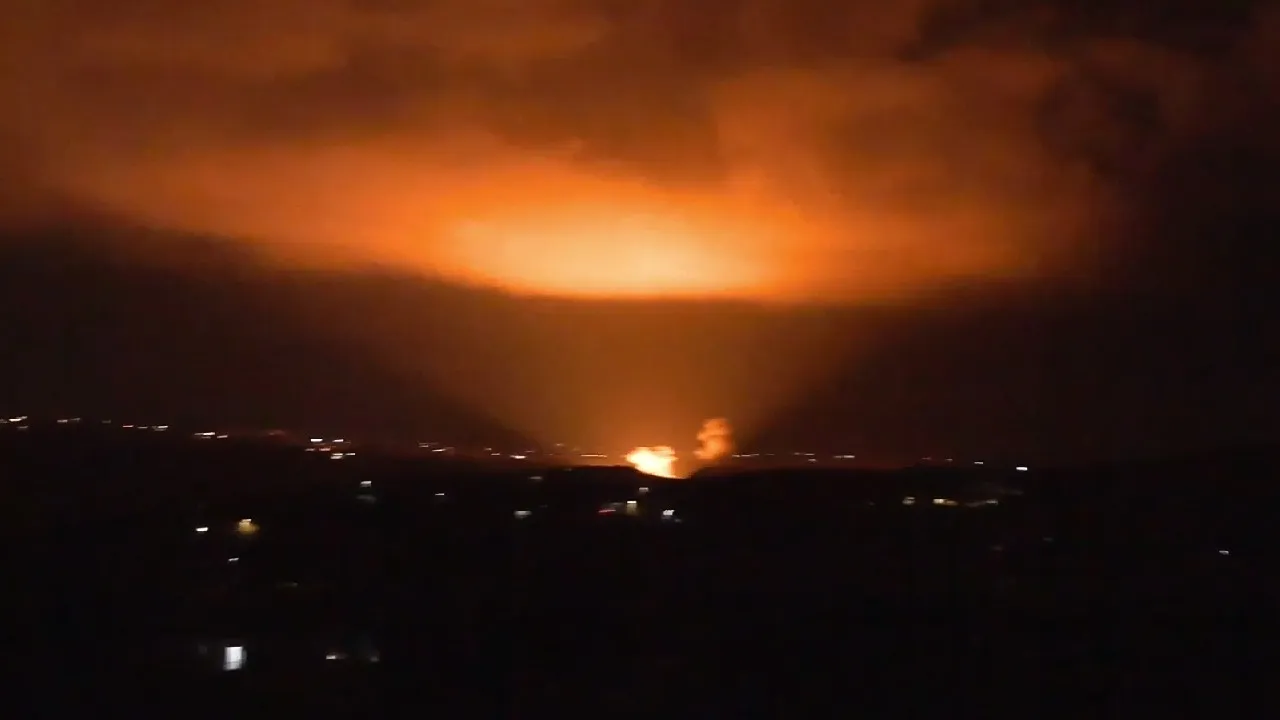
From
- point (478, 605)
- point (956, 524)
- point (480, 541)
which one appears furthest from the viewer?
point (956, 524)

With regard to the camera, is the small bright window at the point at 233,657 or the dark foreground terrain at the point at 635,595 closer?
the dark foreground terrain at the point at 635,595

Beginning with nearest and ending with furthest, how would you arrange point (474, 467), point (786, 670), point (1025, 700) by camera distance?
point (1025, 700) → point (786, 670) → point (474, 467)

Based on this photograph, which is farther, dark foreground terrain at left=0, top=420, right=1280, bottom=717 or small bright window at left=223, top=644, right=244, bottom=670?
small bright window at left=223, top=644, right=244, bottom=670

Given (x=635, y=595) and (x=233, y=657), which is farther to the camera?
(x=635, y=595)

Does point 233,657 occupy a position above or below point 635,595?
below

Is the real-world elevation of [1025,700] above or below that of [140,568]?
below

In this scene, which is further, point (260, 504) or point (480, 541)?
point (260, 504)

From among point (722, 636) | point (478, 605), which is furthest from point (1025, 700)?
point (478, 605)

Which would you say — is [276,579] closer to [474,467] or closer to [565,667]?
[565,667]
